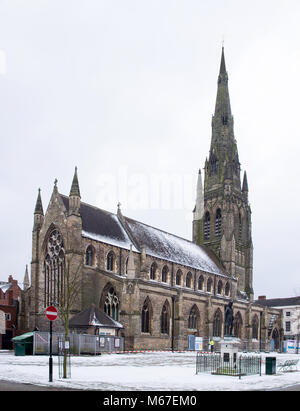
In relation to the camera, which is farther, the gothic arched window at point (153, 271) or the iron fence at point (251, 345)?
the iron fence at point (251, 345)

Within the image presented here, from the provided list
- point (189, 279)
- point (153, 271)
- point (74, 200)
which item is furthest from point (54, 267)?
point (189, 279)

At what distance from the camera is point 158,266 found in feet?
180

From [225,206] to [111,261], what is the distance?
2940 centimetres

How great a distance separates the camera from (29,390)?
594 inches

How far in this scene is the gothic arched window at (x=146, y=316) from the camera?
46562 mm

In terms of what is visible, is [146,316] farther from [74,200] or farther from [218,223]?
[218,223]

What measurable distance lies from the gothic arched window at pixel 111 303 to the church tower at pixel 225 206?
1171 inches

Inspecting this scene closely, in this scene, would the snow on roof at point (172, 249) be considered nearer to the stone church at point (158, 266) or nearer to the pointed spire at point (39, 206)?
the stone church at point (158, 266)

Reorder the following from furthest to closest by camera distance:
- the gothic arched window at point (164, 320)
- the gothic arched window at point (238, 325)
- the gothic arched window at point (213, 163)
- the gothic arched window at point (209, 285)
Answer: the gothic arched window at point (213, 163)
the gothic arched window at point (209, 285)
the gothic arched window at point (238, 325)
the gothic arched window at point (164, 320)

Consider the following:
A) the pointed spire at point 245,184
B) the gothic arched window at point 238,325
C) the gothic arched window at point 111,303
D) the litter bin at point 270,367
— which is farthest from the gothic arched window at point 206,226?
the litter bin at point 270,367

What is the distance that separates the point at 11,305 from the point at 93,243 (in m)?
13.3

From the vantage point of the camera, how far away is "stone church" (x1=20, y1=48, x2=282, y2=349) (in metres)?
45.1

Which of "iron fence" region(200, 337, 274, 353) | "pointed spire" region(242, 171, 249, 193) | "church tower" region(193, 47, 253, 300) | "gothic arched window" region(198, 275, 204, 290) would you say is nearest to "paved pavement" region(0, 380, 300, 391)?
"iron fence" region(200, 337, 274, 353)
